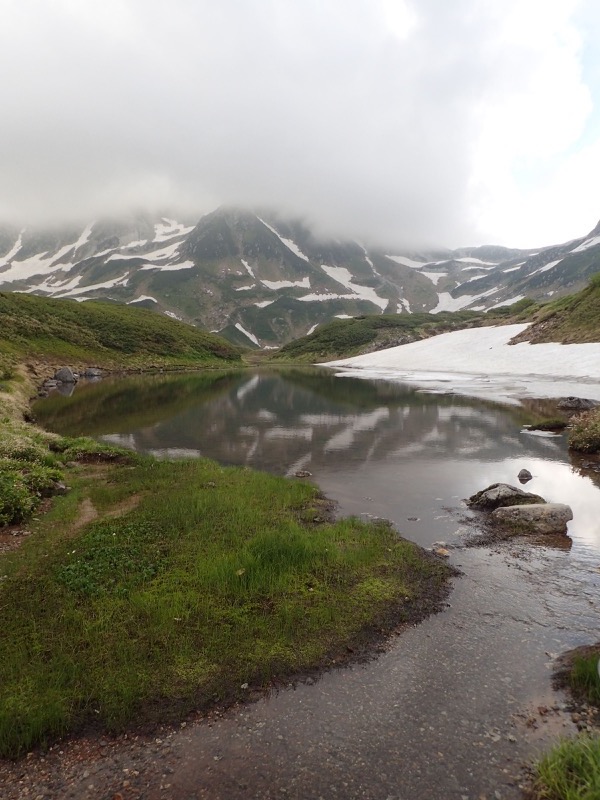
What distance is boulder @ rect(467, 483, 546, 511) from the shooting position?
1822 cm

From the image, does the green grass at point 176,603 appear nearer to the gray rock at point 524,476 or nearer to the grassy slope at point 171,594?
the grassy slope at point 171,594

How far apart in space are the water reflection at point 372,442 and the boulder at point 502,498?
4.12 feet

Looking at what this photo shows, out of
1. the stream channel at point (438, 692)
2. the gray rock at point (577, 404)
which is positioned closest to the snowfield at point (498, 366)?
the gray rock at point (577, 404)

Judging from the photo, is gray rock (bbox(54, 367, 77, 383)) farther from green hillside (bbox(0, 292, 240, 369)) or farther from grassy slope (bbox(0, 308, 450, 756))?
grassy slope (bbox(0, 308, 450, 756))

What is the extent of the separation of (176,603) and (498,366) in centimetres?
9704

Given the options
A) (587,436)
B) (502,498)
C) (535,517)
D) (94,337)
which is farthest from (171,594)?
(94,337)

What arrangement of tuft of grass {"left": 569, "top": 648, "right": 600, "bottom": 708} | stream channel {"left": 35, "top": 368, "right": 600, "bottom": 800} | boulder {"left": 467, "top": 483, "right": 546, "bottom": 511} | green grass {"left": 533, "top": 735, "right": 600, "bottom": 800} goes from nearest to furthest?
green grass {"left": 533, "top": 735, "right": 600, "bottom": 800}
stream channel {"left": 35, "top": 368, "right": 600, "bottom": 800}
tuft of grass {"left": 569, "top": 648, "right": 600, "bottom": 708}
boulder {"left": 467, "top": 483, "right": 546, "bottom": 511}

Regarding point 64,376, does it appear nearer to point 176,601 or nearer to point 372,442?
point 372,442

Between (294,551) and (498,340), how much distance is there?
11600 cm

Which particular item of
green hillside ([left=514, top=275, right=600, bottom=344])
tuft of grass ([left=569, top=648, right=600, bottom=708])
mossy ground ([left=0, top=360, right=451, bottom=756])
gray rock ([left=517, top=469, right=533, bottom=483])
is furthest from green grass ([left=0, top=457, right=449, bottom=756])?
green hillside ([left=514, top=275, right=600, bottom=344])

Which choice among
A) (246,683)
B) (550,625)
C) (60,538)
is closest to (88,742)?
(246,683)

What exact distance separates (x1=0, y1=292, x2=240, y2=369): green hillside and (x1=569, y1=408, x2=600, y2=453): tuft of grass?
324 ft

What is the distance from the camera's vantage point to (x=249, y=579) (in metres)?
11.8

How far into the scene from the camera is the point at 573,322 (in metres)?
96.4
